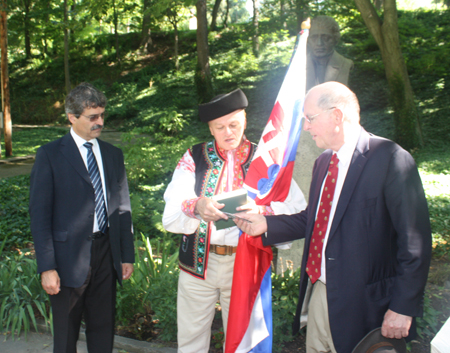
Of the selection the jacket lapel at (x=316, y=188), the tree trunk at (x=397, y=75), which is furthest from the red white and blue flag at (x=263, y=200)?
the tree trunk at (x=397, y=75)

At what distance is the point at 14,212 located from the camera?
718 centimetres

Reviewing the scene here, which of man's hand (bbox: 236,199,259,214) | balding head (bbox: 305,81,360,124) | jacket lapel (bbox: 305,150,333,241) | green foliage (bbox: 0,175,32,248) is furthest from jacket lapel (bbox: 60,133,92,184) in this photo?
green foliage (bbox: 0,175,32,248)

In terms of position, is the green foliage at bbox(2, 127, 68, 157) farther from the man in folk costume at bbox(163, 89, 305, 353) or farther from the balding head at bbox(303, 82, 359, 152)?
the balding head at bbox(303, 82, 359, 152)

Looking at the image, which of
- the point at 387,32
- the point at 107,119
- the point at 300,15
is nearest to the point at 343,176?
the point at 387,32

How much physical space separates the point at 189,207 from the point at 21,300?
2572 millimetres

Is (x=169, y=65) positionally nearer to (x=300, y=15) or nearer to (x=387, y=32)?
(x=300, y=15)

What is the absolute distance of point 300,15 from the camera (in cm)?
1388

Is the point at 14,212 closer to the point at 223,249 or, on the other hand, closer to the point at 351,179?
the point at 223,249

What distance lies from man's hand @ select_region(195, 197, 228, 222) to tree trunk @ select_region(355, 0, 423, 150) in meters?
8.47

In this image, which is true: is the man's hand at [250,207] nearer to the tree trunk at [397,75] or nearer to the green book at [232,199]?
the green book at [232,199]

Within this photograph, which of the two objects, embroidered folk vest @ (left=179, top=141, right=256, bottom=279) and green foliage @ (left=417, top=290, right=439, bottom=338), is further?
green foliage @ (left=417, top=290, right=439, bottom=338)

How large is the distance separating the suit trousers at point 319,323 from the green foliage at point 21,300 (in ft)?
8.48

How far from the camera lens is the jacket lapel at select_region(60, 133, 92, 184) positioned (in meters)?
2.68

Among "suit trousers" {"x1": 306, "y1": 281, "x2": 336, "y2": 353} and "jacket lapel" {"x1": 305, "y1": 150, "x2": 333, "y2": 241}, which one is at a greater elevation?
"jacket lapel" {"x1": 305, "y1": 150, "x2": 333, "y2": 241}
